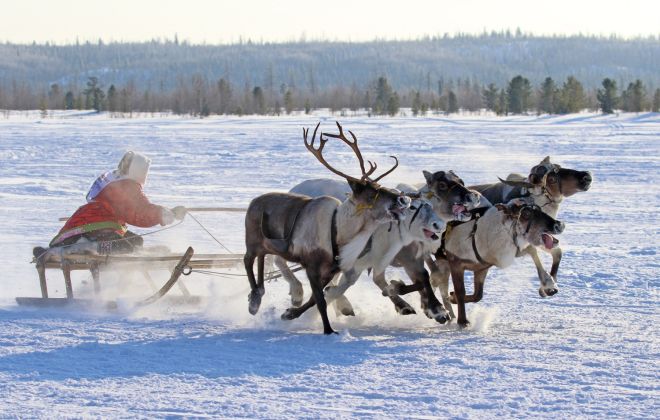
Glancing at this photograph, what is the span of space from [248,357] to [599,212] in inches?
397

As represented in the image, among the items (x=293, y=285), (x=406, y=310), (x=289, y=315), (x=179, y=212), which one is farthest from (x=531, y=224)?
(x=179, y=212)

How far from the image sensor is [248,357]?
23.1ft

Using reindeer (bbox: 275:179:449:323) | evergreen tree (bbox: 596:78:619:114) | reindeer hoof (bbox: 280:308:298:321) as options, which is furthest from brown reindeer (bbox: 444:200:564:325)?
evergreen tree (bbox: 596:78:619:114)

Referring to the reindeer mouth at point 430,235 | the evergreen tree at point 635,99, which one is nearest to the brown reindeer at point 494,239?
the reindeer mouth at point 430,235

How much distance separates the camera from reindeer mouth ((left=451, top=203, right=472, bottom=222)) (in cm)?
779

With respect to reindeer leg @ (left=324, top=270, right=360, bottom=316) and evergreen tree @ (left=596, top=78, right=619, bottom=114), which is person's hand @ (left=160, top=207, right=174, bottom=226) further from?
evergreen tree @ (left=596, top=78, right=619, bottom=114)

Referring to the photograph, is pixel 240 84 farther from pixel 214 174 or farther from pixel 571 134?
pixel 214 174

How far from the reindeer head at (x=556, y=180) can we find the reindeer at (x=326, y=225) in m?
1.19

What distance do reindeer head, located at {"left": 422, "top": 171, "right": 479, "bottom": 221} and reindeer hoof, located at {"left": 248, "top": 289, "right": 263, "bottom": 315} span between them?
5.44 ft

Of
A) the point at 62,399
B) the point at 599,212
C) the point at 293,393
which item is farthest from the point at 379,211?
the point at 599,212

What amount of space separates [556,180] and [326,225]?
190 cm

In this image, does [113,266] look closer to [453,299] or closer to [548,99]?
[453,299]

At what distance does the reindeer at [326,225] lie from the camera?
7.57 metres

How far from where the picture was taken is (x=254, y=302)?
335 inches
